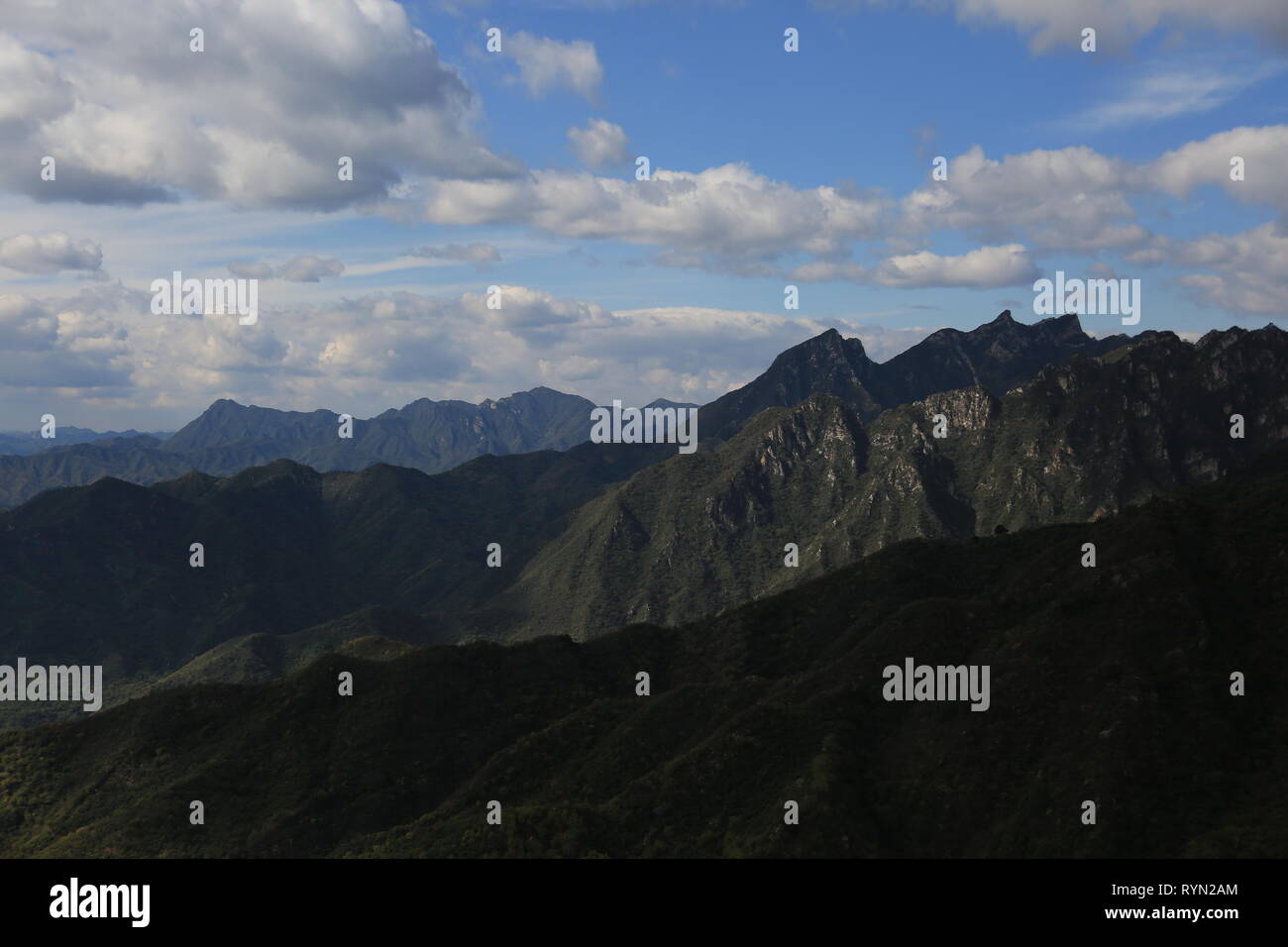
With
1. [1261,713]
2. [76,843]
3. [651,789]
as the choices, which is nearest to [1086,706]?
[1261,713]

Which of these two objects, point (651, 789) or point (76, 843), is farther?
point (76, 843)
